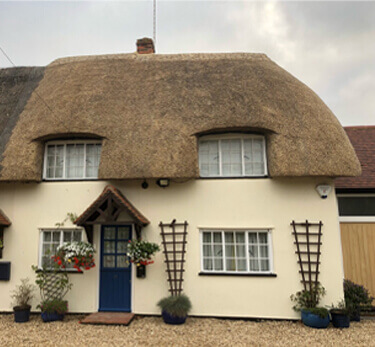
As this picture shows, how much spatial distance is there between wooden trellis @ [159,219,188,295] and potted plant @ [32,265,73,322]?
2480mm

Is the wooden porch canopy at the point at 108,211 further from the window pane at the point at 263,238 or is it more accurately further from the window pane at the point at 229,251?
the window pane at the point at 263,238

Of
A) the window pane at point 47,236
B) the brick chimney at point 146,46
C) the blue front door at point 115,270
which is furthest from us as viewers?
the brick chimney at point 146,46

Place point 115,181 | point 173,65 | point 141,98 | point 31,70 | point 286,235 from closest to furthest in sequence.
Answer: point 286,235 < point 115,181 < point 141,98 < point 173,65 < point 31,70

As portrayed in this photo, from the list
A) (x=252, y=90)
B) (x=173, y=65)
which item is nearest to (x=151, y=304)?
(x=252, y=90)

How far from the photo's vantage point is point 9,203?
7023mm

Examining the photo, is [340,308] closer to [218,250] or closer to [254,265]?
[254,265]

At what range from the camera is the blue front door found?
21.4ft

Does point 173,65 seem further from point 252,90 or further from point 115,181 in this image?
point 115,181

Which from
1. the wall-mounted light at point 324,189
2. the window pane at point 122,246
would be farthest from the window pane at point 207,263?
the wall-mounted light at point 324,189

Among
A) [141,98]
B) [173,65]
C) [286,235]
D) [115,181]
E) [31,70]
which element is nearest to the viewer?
[286,235]

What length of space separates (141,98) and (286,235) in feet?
16.7

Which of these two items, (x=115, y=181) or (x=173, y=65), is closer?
(x=115, y=181)

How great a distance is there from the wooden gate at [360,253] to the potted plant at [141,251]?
5151 millimetres

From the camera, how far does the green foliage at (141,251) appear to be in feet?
19.9
